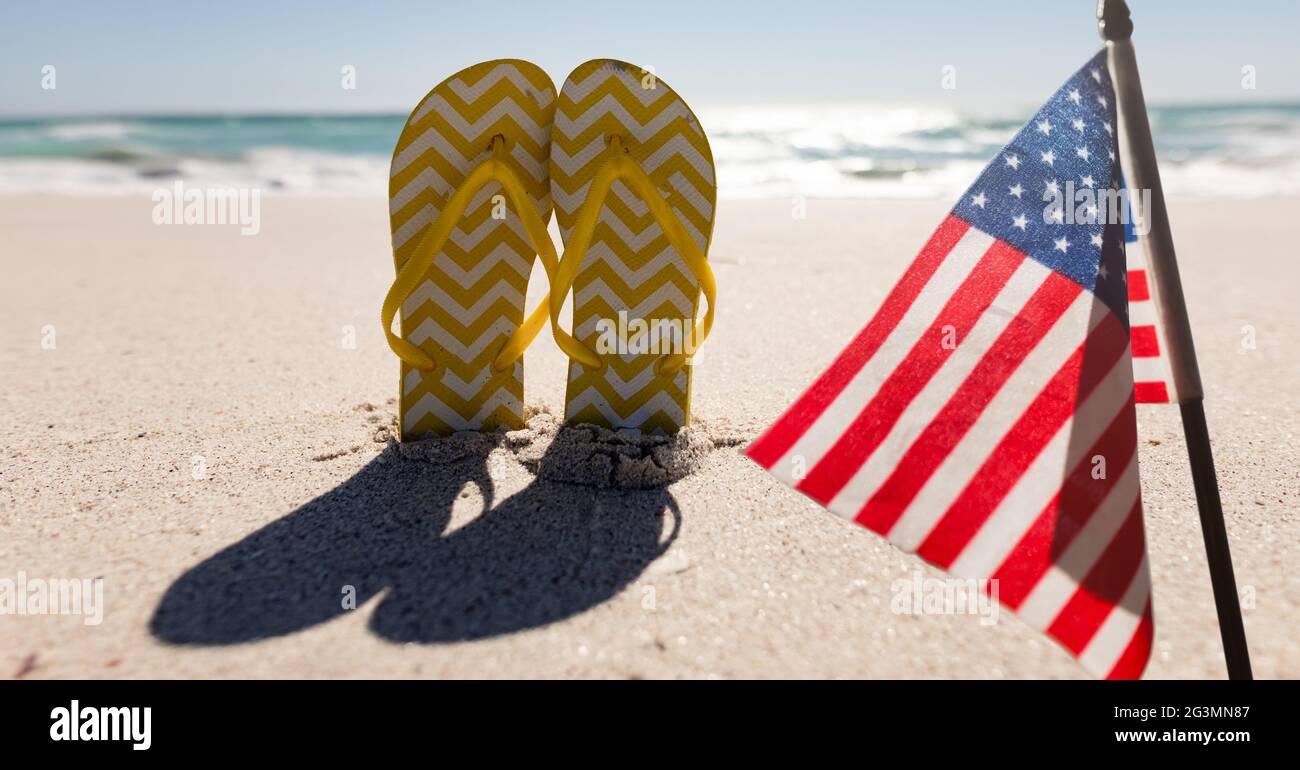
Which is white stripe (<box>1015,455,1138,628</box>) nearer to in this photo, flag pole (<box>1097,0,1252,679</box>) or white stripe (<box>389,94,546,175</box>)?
flag pole (<box>1097,0,1252,679</box>)

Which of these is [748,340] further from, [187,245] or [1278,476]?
[187,245]

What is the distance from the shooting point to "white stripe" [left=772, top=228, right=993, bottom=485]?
99 cm

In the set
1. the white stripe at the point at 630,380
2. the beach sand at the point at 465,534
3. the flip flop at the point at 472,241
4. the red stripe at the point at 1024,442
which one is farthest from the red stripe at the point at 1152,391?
the flip flop at the point at 472,241

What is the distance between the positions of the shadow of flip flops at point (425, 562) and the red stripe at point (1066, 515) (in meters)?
0.57

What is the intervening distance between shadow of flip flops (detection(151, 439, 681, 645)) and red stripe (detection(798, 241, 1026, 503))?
42cm

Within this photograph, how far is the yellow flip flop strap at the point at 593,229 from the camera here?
1.45 m

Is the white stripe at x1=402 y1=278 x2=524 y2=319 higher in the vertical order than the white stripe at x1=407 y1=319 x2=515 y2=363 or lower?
higher

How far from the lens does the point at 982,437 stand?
95 cm

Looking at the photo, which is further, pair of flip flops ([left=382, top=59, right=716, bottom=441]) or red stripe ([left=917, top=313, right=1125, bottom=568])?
pair of flip flops ([left=382, top=59, right=716, bottom=441])

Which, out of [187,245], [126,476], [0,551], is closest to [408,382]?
[126,476]

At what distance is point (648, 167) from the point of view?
1688 millimetres

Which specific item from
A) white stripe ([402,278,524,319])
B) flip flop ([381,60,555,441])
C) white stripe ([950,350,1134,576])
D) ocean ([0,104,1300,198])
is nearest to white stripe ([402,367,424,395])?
flip flop ([381,60,555,441])

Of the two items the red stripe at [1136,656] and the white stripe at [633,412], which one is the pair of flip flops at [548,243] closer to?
the white stripe at [633,412]
